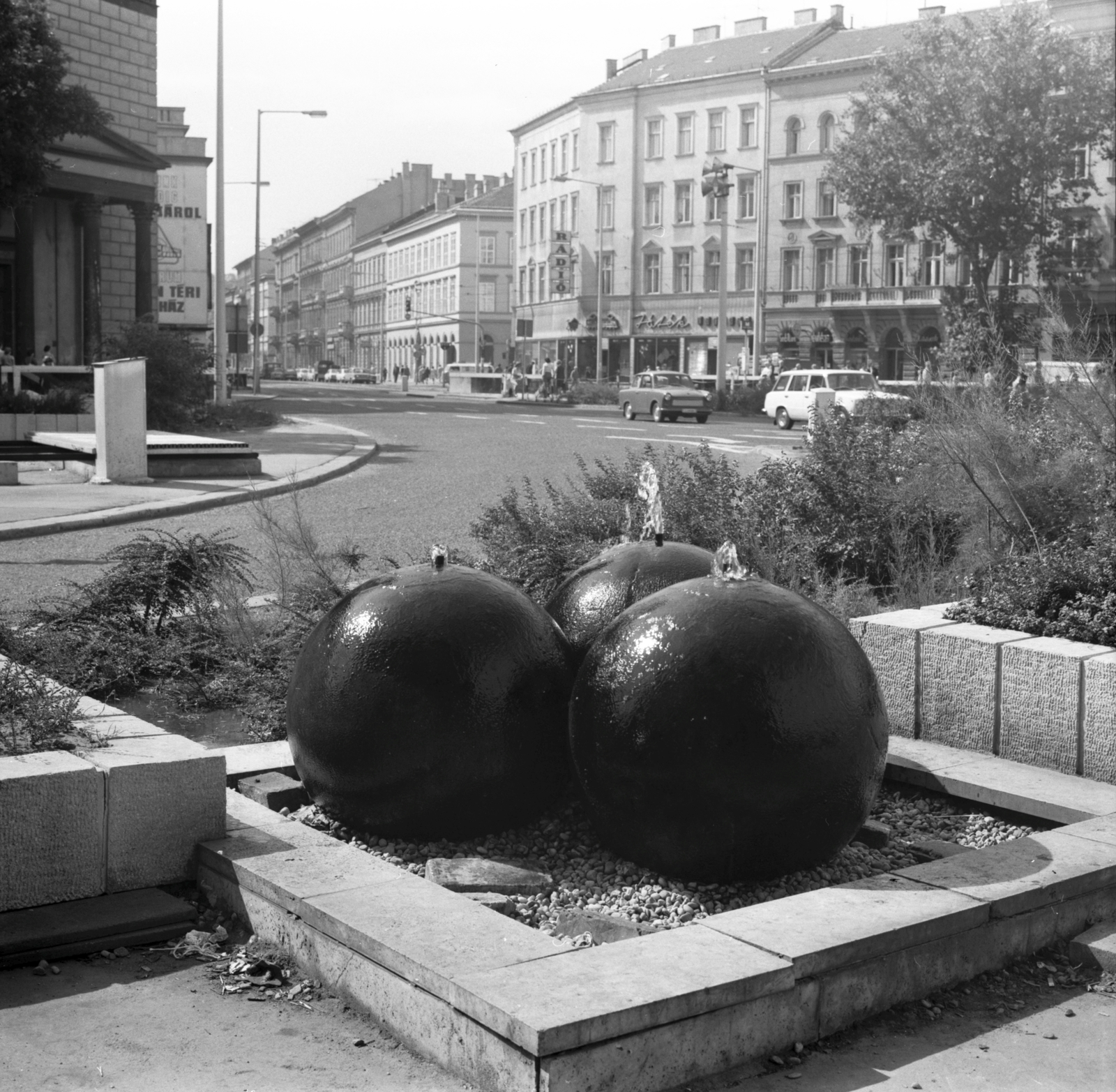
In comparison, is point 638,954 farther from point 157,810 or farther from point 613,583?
point 613,583

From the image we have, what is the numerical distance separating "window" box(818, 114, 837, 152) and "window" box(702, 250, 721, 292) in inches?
342

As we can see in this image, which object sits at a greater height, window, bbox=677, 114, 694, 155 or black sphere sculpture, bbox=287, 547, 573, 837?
window, bbox=677, 114, 694, 155

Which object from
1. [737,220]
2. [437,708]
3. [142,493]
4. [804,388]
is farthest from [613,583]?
[737,220]

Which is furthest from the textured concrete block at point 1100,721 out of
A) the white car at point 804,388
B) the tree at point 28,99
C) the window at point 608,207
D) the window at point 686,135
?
the window at point 608,207

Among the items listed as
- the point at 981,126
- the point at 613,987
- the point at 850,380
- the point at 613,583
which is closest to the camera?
the point at 613,987

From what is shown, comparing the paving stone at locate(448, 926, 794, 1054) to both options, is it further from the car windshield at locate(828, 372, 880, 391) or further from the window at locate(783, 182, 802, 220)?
the window at locate(783, 182, 802, 220)

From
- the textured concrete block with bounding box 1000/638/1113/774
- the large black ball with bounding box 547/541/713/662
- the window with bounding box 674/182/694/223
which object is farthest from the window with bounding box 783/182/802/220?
the large black ball with bounding box 547/541/713/662

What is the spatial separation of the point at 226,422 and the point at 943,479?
1045 inches

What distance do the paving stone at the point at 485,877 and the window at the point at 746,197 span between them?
249 feet

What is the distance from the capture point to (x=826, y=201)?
7362 cm

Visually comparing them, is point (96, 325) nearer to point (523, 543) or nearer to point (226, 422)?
point (226, 422)

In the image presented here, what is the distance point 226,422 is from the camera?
33.1m

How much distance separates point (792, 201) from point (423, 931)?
75.2m

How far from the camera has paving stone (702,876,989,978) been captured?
3.45m
